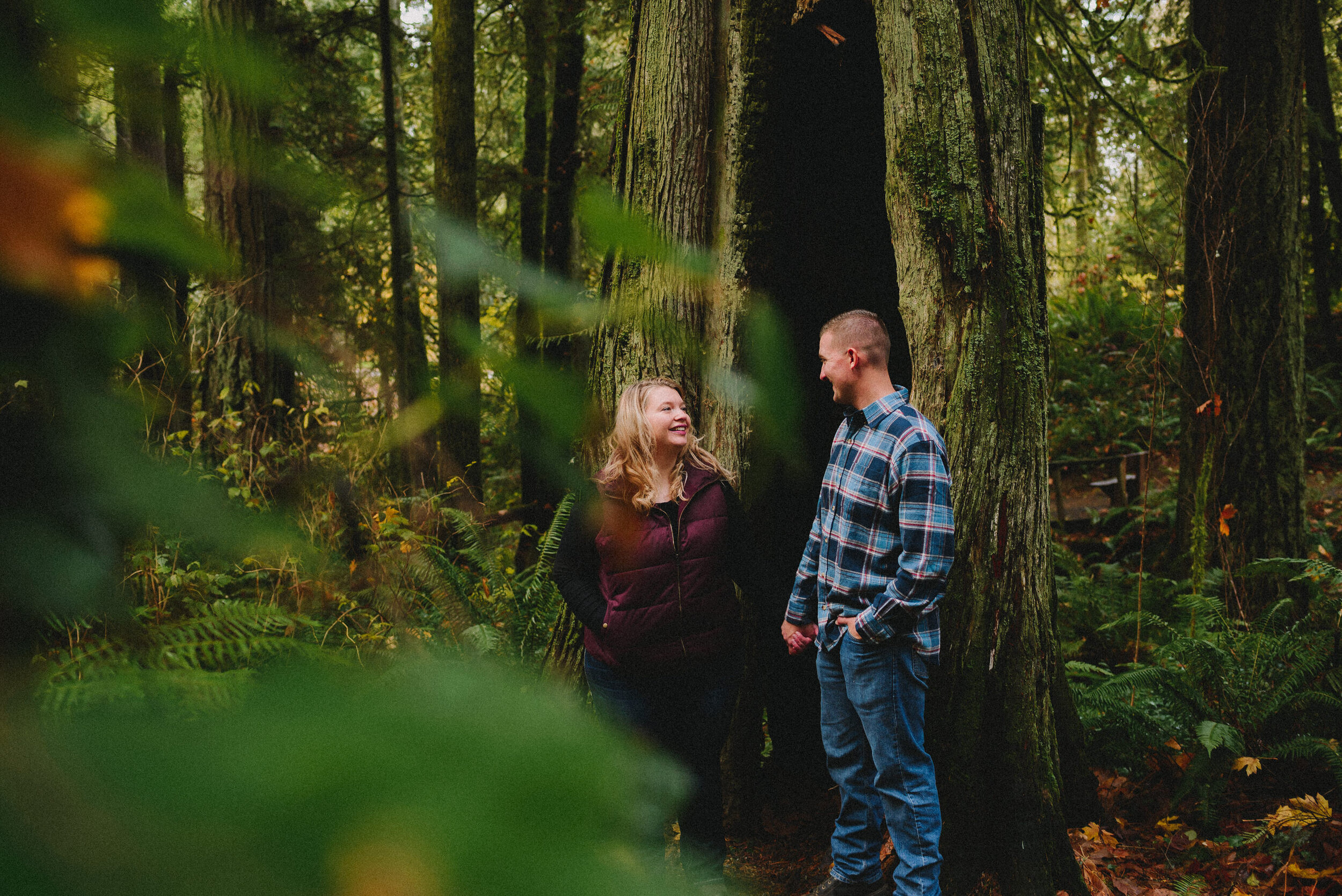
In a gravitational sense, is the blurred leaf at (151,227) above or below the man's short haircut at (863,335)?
below

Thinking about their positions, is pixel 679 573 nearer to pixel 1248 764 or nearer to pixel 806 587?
pixel 806 587

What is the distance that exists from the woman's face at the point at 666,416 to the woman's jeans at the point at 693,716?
2.92 ft

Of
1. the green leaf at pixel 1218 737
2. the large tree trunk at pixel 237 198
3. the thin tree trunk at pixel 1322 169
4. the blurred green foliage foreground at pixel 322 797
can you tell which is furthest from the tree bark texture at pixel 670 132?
the thin tree trunk at pixel 1322 169

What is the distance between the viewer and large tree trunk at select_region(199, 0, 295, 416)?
0.52 meters

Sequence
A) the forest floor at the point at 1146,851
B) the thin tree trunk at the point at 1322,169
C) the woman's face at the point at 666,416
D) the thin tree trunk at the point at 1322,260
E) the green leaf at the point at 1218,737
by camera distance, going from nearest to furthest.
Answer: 1. the woman's face at the point at 666,416
2. the forest floor at the point at 1146,851
3. the green leaf at the point at 1218,737
4. the thin tree trunk at the point at 1322,169
5. the thin tree trunk at the point at 1322,260

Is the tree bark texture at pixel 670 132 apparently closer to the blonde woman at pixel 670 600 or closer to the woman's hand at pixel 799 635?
the blonde woman at pixel 670 600

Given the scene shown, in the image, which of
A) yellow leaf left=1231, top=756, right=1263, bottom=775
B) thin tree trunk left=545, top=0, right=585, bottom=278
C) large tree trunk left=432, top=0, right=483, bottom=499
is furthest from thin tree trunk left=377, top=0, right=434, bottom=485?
yellow leaf left=1231, top=756, right=1263, bottom=775

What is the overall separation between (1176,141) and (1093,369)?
17.3ft

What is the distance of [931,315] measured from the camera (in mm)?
2920

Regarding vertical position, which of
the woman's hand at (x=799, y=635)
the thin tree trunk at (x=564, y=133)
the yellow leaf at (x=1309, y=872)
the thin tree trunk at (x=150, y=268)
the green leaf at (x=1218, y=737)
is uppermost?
the thin tree trunk at (x=564, y=133)

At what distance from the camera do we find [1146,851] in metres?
3.43

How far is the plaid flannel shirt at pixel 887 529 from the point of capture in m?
2.75

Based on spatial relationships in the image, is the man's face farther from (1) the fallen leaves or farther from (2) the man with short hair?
(1) the fallen leaves

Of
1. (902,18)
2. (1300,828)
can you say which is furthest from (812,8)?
(1300,828)
